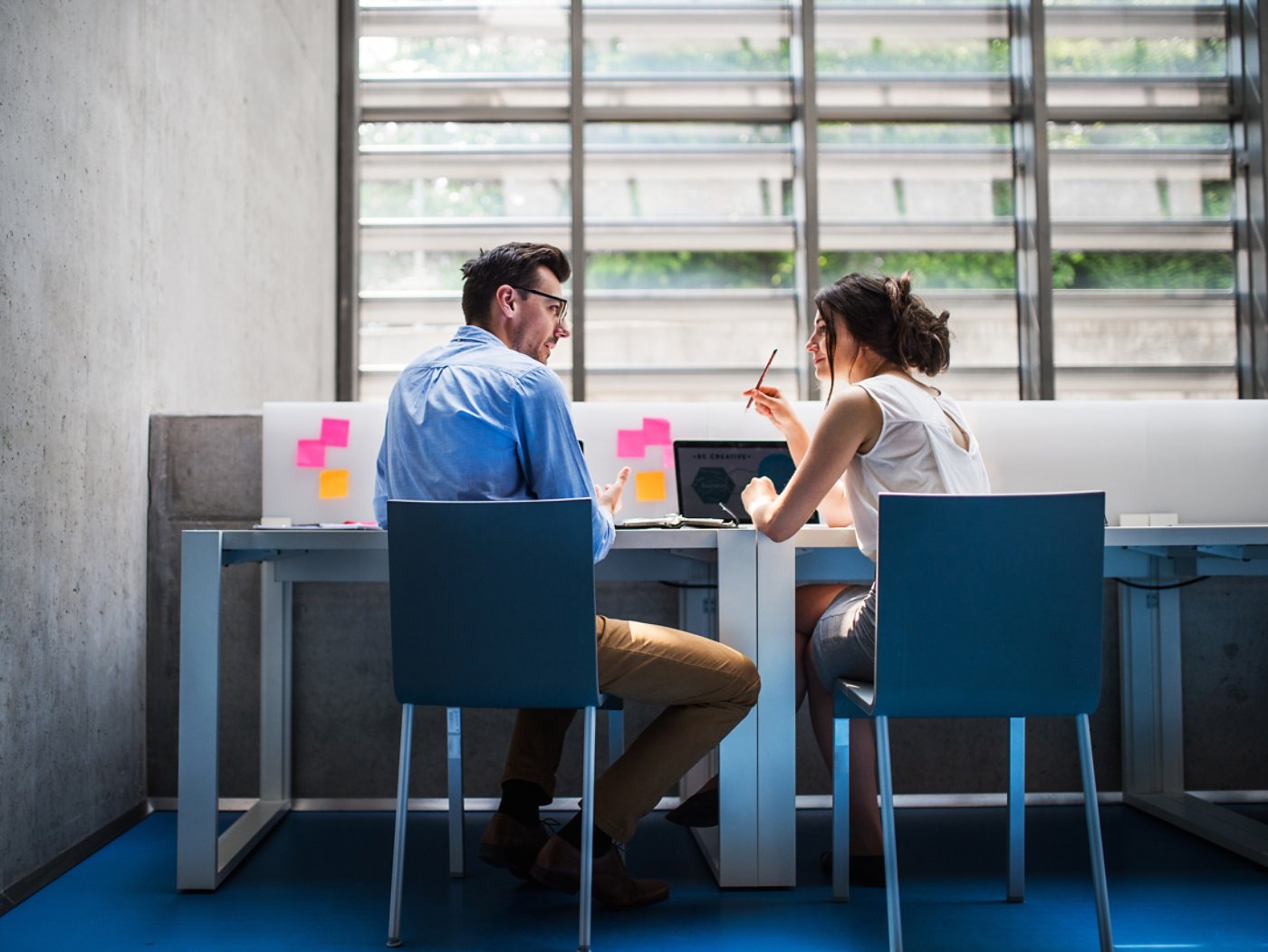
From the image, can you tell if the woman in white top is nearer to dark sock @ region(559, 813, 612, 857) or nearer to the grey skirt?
the grey skirt

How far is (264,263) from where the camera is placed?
139 inches

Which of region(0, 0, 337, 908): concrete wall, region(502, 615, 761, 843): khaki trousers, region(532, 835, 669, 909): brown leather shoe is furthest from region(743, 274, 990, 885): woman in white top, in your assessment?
region(0, 0, 337, 908): concrete wall

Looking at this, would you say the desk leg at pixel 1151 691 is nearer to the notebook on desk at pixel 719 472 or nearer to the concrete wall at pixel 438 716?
the concrete wall at pixel 438 716

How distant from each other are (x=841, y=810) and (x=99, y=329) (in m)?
1.85

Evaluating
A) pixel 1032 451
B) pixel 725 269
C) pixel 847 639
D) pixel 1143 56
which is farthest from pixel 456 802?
pixel 1143 56

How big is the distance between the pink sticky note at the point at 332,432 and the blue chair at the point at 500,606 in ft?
3.53

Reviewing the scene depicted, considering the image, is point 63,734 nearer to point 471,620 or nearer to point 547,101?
point 471,620

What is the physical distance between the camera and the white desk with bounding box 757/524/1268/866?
2.08 m

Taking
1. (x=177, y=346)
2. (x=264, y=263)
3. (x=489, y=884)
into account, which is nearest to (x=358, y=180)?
(x=264, y=263)

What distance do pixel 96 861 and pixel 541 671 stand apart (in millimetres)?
1229

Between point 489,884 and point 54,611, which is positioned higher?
point 54,611

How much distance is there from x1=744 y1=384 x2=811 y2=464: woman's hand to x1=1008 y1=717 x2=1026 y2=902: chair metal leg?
0.76 metres

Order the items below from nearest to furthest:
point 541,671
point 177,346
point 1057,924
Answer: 1. point 541,671
2. point 1057,924
3. point 177,346

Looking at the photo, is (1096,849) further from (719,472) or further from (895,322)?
(719,472)
